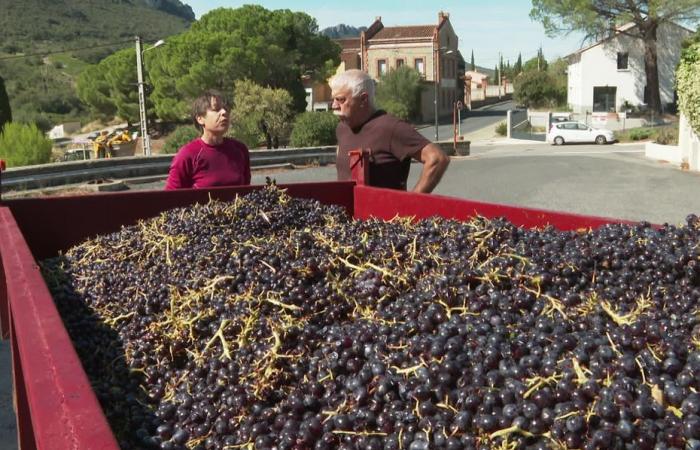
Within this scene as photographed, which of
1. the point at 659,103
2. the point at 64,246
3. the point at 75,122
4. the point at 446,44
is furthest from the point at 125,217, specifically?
the point at 75,122

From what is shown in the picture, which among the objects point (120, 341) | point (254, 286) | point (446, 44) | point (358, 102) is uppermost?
point (446, 44)

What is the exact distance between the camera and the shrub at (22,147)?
1905 centimetres

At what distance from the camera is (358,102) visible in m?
4.22

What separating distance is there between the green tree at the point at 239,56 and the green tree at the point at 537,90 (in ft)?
64.2

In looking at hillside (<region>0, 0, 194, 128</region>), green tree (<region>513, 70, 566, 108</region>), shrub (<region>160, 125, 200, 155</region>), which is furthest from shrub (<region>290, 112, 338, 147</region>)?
hillside (<region>0, 0, 194, 128</region>)

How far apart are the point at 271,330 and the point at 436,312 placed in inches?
18.0

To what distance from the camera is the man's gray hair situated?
4184 millimetres

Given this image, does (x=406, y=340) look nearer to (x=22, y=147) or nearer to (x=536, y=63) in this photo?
(x=22, y=147)

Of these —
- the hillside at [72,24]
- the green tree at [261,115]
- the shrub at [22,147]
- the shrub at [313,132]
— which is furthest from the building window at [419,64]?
the hillside at [72,24]

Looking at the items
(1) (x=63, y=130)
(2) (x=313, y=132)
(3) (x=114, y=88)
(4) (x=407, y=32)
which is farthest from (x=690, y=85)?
(1) (x=63, y=130)

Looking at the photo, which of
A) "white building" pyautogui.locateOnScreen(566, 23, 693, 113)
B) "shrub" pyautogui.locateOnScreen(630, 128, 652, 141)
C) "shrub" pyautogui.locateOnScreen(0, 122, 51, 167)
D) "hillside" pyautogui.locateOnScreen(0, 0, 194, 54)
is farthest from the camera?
"hillside" pyautogui.locateOnScreen(0, 0, 194, 54)

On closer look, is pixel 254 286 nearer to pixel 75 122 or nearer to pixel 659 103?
pixel 659 103

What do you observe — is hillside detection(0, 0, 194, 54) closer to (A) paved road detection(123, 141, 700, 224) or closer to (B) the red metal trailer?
(A) paved road detection(123, 141, 700, 224)

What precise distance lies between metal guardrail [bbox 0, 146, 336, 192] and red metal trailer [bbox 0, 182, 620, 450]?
10617 millimetres
